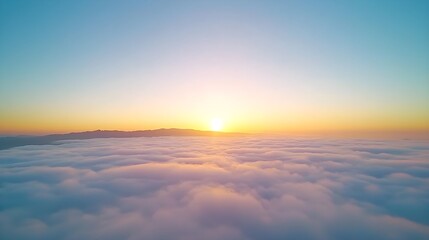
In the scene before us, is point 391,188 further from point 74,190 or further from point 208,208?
point 74,190

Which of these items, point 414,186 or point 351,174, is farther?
point 351,174

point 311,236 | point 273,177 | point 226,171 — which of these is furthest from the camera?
point 226,171

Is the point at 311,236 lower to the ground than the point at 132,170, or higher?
lower

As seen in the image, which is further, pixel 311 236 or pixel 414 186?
pixel 414 186

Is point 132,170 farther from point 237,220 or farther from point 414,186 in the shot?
point 414,186

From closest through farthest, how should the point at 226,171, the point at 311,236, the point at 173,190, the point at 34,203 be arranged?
1. the point at 311,236
2. the point at 34,203
3. the point at 173,190
4. the point at 226,171

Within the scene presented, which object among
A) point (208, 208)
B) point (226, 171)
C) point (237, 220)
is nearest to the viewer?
point (237, 220)

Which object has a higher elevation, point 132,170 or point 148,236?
point 132,170

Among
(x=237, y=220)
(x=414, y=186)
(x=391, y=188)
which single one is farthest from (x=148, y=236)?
(x=414, y=186)

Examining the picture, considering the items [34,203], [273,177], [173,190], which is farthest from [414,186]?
[34,203]
